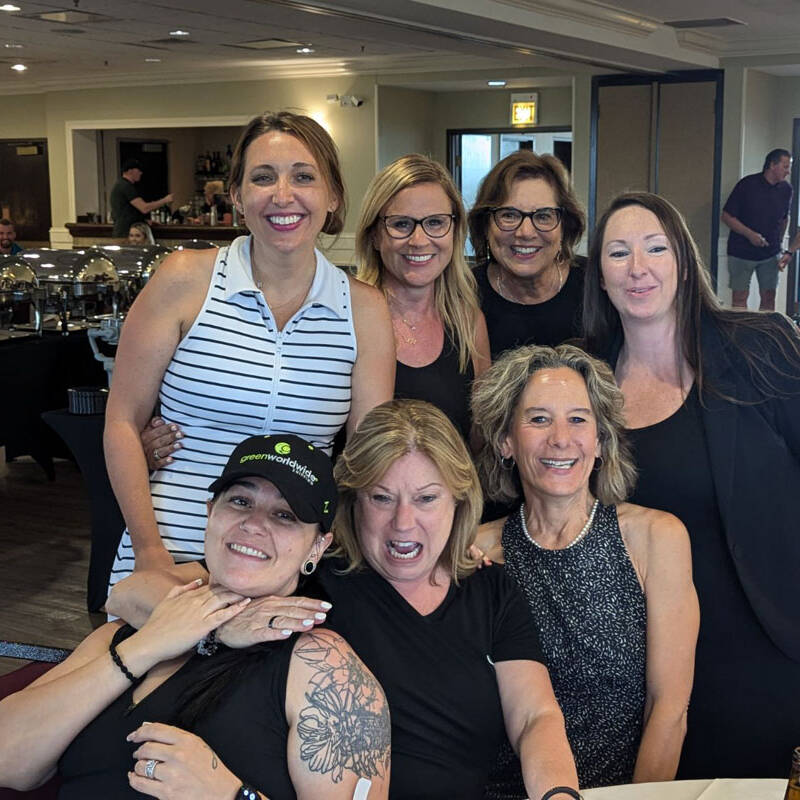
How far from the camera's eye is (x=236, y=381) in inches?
84.0

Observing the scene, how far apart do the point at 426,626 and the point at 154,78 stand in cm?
1307

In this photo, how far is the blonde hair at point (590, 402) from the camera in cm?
217

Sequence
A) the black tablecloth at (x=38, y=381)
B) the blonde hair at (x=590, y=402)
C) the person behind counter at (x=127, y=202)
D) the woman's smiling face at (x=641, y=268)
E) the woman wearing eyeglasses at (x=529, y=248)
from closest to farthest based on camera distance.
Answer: the blonde hair at (x=590, y=402) < the woman's smiling face at (x=641, y=268) < the woman wearing eyeglasses at (x=529, y=248) < the black tablecloth at (x=38, y=381) < the person behind counter at (x=127, y=202)

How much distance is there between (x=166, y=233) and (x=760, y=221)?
6761 mm

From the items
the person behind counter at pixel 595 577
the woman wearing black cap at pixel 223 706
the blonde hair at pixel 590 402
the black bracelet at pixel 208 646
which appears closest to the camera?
the woman wearing black cap at pixel 223 706

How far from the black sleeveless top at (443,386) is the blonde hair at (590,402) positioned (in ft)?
1.53

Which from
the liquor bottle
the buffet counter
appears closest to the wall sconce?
the buffet counter

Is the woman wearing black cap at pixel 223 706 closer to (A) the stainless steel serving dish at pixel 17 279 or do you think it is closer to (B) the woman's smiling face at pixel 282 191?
(B) the woman's smiling face at pixel 282 191

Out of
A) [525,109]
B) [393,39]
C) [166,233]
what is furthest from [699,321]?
[166,233]

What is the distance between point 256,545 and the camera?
1.69 m

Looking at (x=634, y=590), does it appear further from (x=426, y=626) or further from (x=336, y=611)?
(x=336, y=611)

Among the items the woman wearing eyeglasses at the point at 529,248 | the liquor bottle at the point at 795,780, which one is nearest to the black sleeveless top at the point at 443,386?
the woman wearing eyeglasses at the point at 529,248

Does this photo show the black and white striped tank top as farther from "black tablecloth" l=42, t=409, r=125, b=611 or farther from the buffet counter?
the buffet counter

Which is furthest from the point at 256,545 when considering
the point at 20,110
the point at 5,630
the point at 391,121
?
the point at 20,110
